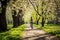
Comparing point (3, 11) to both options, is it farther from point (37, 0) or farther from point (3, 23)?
point (37, 0)

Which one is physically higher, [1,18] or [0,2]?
[0,2]

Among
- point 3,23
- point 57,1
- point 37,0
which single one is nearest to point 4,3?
point 3,23

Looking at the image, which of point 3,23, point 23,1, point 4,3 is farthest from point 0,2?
point 23,1

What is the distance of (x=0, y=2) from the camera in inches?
981

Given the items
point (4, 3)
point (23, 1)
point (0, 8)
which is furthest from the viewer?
point (23, 1)

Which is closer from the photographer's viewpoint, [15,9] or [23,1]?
[23,1]

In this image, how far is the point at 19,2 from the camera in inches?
1281

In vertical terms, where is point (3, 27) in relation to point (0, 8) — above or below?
below

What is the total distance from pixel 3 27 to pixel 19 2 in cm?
839

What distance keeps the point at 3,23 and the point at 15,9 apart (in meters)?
11.4

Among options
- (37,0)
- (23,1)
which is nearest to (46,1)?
(37,0)

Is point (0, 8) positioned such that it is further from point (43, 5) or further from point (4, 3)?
point (43, 5)

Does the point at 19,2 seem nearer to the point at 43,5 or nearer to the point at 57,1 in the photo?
the point at 43,5

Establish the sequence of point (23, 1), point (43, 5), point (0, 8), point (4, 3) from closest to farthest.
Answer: point (4, 3)
point (0, 8)
point (23, 1)
point (43, 5)
